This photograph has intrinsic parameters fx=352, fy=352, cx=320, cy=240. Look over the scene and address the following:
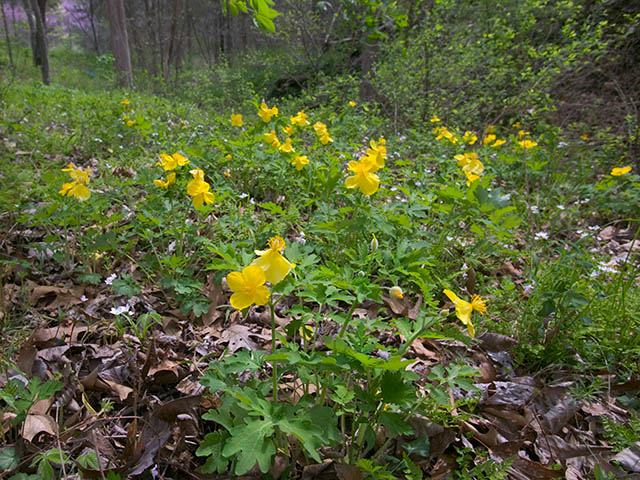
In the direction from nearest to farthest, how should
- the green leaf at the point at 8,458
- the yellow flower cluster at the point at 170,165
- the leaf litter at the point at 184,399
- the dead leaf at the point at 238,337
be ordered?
the green leaf at the point at 8,458 < the leaf litter at the point at 184,399 < the dead leaf at the point at 238,337 < the yellow flower cluster at the point at 170,165

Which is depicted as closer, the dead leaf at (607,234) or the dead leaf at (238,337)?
the dead leaf at (238,337)

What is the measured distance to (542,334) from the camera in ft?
6.03

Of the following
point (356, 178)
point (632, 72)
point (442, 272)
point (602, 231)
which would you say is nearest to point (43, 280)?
point (356, 178)

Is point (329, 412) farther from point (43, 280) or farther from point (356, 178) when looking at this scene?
point (43, 280)

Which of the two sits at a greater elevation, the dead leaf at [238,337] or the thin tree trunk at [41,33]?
the thin tree trunk at [41,33]

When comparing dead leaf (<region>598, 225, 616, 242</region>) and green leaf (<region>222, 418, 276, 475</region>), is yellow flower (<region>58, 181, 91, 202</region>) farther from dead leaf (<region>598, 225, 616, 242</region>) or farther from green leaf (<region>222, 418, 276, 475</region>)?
dead leaf (<region>598, 225, 616, 242</region>)

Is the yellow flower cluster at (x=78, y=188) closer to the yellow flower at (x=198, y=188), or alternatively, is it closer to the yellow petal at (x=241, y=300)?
the yellow flower at (x=198, y=188)

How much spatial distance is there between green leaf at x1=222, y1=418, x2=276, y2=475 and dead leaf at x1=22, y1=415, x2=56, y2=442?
90 centimetres

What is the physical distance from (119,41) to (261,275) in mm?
9539

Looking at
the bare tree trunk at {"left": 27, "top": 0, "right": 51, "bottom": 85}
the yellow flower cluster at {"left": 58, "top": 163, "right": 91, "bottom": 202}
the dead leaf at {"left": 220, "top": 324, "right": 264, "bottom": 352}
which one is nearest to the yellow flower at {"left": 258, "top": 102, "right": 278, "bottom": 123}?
the yellow flower cluster at {"left": 58, "top": 163, "right": 91, "bottom": 202}

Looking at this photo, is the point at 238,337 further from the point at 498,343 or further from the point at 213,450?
the point at 498,343

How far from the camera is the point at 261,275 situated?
1044mm

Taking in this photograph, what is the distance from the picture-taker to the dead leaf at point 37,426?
4.29 ft

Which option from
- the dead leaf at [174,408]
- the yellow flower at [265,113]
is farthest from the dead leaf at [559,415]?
the yellow flower at [265,113]
